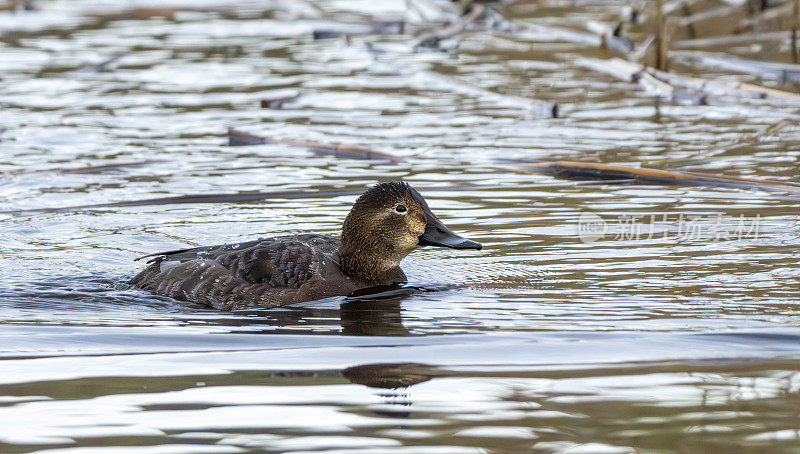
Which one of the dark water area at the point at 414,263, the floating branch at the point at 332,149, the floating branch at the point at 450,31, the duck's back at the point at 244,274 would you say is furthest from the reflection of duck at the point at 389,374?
the floating branch at the point at 450,31

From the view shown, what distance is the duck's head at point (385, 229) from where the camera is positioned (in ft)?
25.6

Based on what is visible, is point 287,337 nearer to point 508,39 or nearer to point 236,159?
point 236,159

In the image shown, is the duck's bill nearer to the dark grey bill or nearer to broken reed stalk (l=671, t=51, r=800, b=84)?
the dark grey bill

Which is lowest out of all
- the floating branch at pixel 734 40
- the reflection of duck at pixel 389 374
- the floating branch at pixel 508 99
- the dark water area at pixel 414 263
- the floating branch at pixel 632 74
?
the reflection of duck at pixel 389 374

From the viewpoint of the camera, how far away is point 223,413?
516cm

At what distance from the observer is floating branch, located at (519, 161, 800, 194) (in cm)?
945

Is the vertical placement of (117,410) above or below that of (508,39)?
below

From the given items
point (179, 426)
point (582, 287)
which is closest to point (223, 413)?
point (179, 426)

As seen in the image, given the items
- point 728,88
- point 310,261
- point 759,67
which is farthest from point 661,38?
point 310,261

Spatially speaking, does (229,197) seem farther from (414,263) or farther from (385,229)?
(385,229)

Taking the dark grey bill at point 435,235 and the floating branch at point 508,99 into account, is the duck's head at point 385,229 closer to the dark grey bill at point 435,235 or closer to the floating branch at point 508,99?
the dark grey bill at point 435,235

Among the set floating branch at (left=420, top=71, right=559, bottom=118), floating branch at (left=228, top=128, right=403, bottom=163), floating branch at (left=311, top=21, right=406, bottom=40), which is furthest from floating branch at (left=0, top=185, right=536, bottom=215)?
floating branch at (left=311, top=21, right=406, bottom=40)

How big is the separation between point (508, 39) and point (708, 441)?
13488 millimetres

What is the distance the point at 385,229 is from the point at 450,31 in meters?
9.66
